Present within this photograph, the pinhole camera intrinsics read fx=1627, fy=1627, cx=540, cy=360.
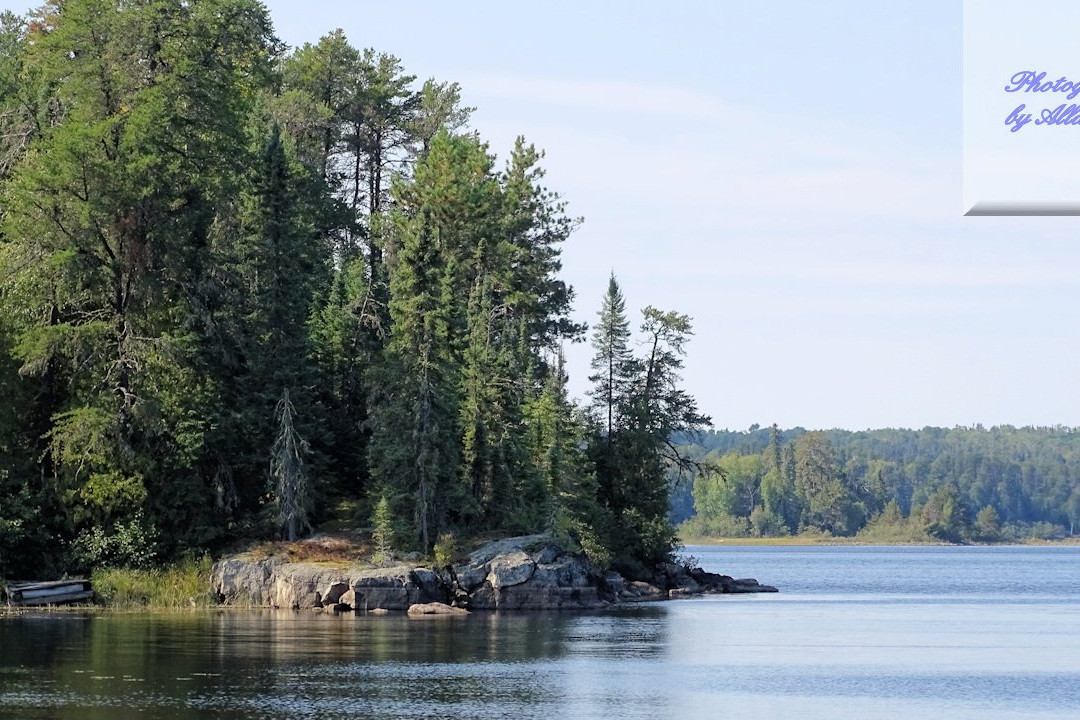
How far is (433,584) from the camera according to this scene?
6356cm

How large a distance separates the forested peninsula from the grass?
735 mm

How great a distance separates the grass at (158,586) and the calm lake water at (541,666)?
2.69 meters

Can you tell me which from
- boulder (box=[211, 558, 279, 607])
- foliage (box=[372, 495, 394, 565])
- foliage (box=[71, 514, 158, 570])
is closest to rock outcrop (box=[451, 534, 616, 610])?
foliage (box=[372, 495, 394, 565])

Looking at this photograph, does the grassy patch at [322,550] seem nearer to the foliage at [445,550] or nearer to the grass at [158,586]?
the grass at [158,586]

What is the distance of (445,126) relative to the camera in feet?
311

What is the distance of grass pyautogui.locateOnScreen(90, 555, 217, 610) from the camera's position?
205ft

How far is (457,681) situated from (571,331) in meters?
53.3

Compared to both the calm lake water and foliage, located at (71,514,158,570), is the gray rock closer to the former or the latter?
the calm lake water

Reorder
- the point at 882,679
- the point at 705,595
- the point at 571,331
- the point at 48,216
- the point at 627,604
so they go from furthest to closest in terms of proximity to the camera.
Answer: the point at 571,331 → the point at 705,595 → the point at 627,604 → the point at 48,216 → the point at 882,679

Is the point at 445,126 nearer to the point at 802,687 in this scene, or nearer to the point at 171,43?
the point at 171,43

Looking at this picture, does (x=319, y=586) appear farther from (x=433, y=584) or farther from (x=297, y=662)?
(x=297, y=662)

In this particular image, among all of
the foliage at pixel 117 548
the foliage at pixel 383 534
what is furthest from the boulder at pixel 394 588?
the foliage at pixel 117 548

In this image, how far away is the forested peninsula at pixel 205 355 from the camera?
63.2m

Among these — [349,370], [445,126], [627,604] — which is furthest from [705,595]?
[445,126]
